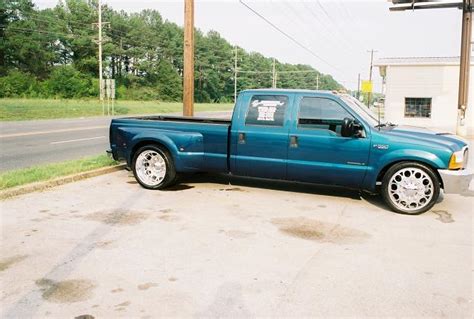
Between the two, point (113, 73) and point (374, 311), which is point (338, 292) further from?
point (113, 73)

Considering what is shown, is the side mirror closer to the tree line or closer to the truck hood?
the truck hood

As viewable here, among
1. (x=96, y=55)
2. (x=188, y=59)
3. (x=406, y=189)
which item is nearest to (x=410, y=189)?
(x=406, y=189)

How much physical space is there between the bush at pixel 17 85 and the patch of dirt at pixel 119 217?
55021 millimetres

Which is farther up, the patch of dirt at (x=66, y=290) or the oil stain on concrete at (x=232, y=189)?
the oil stain on concrete at (x=232, y=189)

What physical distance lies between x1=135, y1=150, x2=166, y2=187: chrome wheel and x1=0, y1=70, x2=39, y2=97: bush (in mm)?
53524

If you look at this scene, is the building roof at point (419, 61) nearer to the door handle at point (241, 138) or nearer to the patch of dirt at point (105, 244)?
the door handle at point (241, 138)

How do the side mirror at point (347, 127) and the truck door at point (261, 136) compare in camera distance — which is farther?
the truck door at point (261, 136)

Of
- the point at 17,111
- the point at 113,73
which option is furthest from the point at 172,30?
the point at 17,111

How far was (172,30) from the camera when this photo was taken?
333ft

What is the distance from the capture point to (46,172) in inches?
323

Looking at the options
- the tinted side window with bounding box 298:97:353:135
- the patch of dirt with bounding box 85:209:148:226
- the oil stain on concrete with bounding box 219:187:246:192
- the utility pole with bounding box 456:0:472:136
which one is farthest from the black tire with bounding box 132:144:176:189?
the utility pole with bounding box 456:0:472:136

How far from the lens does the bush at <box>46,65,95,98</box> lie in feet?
207

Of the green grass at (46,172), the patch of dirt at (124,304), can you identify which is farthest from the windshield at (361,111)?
the green grass at (46,172)

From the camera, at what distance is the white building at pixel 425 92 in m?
27.8
